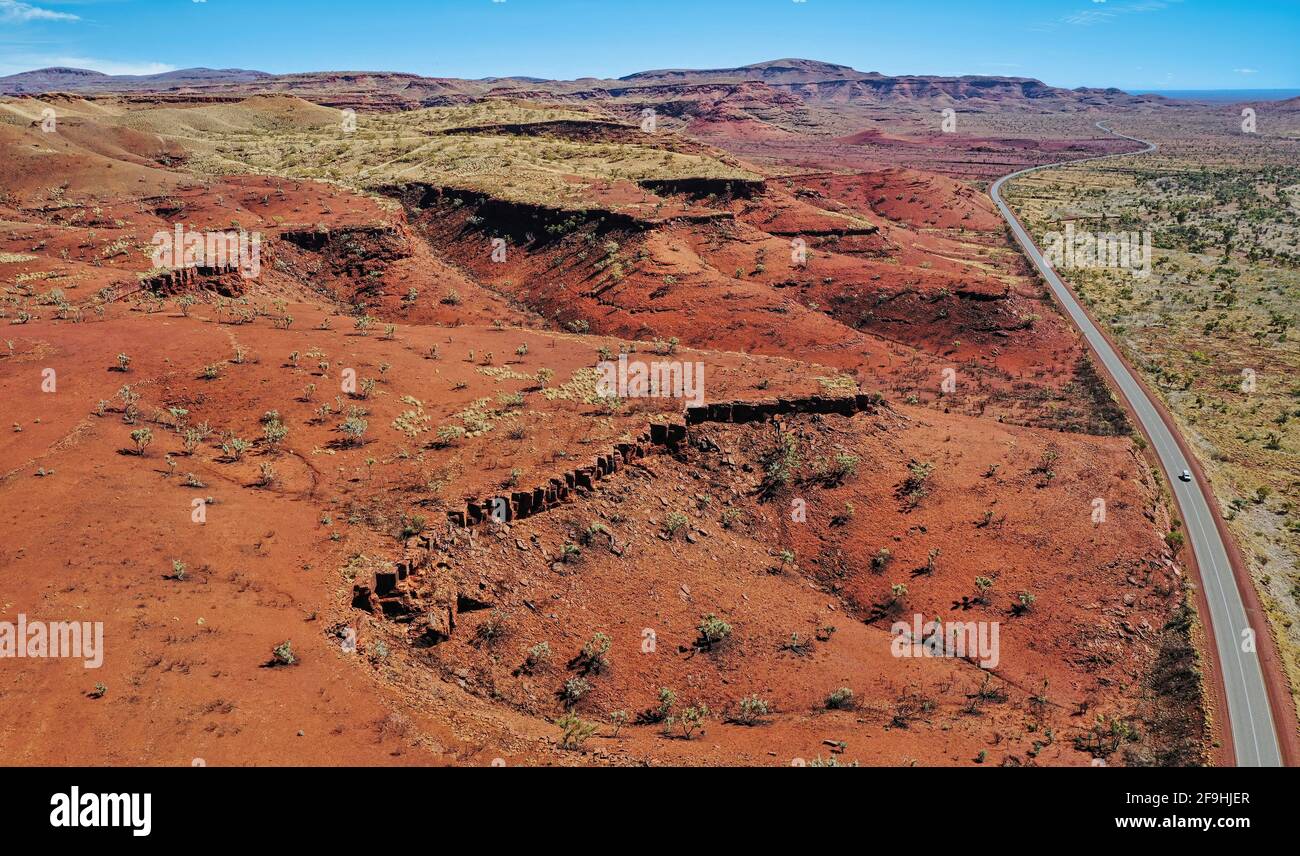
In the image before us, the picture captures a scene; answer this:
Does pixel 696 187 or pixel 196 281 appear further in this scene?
pixel 696 187

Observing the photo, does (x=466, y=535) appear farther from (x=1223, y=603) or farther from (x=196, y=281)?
(x=196, y=281)

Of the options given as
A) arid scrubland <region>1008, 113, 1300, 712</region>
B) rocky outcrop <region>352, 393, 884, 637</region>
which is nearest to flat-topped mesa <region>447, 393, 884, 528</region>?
rocky outcrop <region>352, 393, 884, 637</region>

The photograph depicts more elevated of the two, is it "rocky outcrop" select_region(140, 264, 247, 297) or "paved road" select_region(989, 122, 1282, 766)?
"rocky outcrop" select_region(140, 264, 247, 297)

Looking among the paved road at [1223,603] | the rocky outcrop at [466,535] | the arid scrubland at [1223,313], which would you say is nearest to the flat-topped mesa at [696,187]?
the arid scrubland at [1223,313]

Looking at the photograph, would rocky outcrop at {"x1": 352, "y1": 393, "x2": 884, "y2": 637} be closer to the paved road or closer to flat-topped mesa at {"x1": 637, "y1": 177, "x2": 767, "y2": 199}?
the paved road

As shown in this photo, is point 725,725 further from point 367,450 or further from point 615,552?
point 367,450

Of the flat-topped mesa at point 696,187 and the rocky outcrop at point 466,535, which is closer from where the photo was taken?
the rocky outcrop at point 466,535

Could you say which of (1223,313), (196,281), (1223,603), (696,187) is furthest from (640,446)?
(1223,313)

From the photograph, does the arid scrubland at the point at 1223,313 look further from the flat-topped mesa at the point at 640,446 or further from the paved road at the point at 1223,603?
the flat-topped mesa at the point at 640,446
